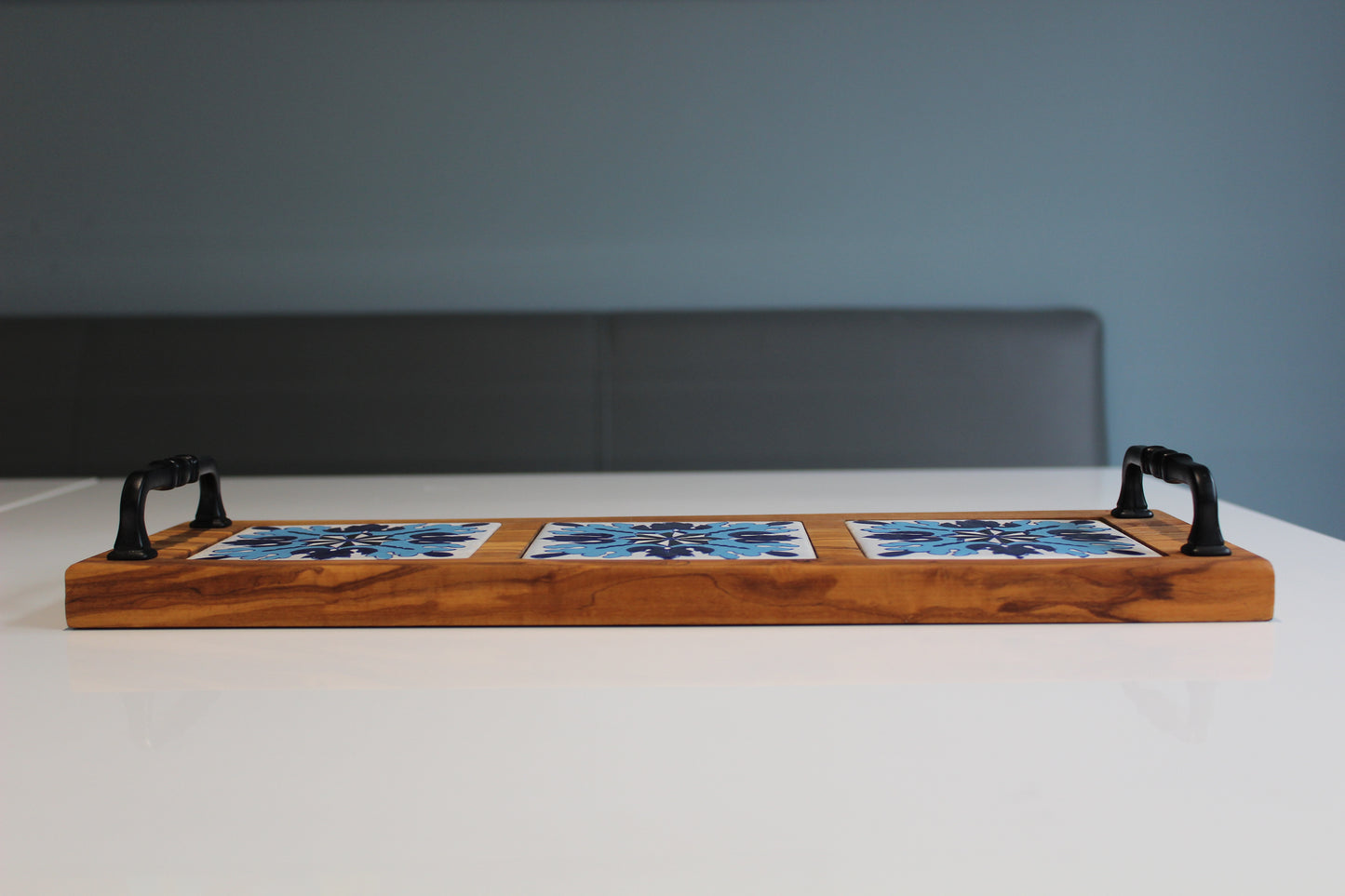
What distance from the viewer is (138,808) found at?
19.7 inches

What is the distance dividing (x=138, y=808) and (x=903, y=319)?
2.04 meters

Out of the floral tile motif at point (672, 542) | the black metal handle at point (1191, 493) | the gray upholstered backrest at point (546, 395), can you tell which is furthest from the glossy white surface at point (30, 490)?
the black metal handle at point (1191, 493)

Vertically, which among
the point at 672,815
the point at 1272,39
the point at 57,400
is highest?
the point at 1272,39

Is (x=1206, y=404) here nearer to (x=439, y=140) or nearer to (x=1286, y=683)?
(x=439, y=140)

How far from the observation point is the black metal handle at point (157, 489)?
78 centimetres

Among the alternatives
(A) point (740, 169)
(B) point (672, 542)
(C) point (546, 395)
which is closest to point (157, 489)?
(B) point (672, 542)

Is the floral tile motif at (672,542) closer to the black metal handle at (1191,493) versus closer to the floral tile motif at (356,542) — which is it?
the floral tile motif at (356,542)

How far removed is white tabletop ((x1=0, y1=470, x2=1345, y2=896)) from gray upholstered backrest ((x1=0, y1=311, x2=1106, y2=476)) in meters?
1.49

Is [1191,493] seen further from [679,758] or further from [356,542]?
[356,542]

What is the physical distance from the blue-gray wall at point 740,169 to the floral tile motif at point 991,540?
162 centimetres

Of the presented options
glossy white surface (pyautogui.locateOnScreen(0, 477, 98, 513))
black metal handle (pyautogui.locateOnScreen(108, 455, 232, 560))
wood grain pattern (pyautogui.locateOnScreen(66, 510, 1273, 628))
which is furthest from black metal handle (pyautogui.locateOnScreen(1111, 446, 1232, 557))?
glossy white surface (pyautogui.locateOnScreen(0, 477, 98, 513))

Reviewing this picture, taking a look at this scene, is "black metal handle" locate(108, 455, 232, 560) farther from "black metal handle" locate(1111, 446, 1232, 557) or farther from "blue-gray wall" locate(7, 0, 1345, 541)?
"blue-gray wall" locate(7, 0, 1345, 541)

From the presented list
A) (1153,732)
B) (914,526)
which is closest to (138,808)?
(1153,732)

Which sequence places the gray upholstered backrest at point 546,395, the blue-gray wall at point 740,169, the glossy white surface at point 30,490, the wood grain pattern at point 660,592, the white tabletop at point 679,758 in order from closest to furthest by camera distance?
the white tabletop at point 679,758 → the wood grain pattern at point 660,592 → the glossy white surface at point 30,490 → the gray upholstered backrest at point 546,395 → the blue-gray wall at point 740,169
